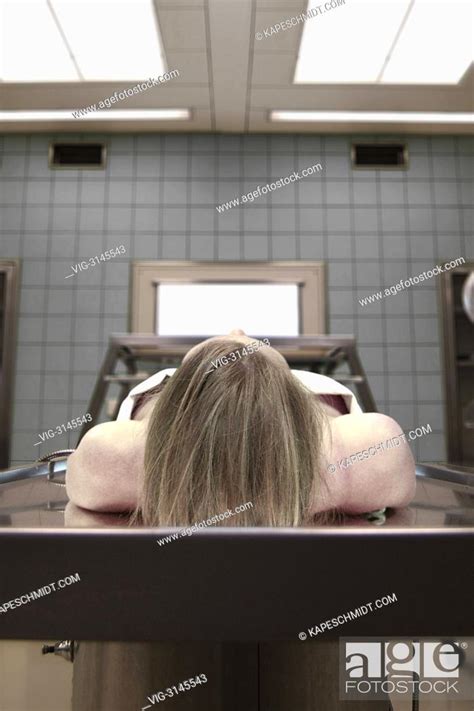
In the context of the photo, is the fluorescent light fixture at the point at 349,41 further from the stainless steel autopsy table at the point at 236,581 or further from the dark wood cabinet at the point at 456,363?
the stainless steel autopsy table at the point at 236,581

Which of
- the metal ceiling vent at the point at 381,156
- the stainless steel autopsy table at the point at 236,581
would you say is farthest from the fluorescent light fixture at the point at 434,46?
the stainless steel autopsy table at the point at 236,581

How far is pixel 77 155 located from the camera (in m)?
3.86

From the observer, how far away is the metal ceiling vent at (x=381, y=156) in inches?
152

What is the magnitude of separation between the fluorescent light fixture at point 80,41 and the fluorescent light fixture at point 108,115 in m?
0.36

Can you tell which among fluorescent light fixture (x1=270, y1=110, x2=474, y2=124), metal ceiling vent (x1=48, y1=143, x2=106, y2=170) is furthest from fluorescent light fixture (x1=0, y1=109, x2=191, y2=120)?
fluorescent light fixture (x1=270, y1=110, x2=474, y2=124)

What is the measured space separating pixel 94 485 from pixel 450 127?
3991 millimetres

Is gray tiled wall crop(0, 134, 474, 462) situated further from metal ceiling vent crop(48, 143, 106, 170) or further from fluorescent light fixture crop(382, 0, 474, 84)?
fluorescent light fixture crop(382, 0, 474, 84)

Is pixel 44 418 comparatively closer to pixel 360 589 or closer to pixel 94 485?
pixel 94 485

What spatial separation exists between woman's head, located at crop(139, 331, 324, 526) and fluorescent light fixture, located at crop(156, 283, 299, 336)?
11.0 feet

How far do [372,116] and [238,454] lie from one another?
373 centimetres

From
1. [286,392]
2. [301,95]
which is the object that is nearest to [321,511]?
[286,392]

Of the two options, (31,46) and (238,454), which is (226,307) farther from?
(238,454)

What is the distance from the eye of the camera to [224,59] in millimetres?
2998

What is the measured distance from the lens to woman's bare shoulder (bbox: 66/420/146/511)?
1.44ft
